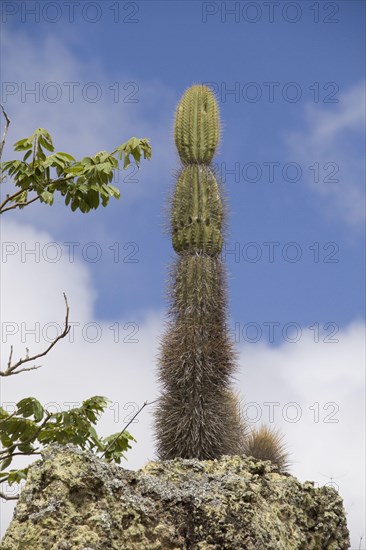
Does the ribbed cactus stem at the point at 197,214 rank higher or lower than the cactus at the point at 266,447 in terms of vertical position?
higher

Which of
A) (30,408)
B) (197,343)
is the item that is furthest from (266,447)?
(30,408)

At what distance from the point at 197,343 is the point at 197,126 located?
144 inches

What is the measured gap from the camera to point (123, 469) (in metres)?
2.88

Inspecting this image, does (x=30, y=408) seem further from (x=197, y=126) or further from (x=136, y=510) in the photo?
(x=197, y=126)

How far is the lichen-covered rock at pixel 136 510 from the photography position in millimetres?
A: 2684

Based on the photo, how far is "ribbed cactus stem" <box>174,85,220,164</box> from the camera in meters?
12.6

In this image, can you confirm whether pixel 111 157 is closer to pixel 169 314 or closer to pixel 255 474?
pixel 255 474

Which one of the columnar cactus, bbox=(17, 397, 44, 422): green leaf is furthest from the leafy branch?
the columnar cactus

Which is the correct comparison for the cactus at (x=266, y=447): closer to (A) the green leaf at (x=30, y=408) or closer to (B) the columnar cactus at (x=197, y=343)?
(B) the columnar cactus at (x=197, y=343)

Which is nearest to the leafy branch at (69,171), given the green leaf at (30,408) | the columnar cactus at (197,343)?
the green leaf at (30,408)

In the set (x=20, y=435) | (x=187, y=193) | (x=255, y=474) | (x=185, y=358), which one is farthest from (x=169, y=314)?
(x=255, y=474)

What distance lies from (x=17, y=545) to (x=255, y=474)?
Result: 1.00 meters

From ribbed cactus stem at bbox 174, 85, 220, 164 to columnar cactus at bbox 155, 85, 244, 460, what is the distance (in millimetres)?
317

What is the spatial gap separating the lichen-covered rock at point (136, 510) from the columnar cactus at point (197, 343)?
26.9 ft
